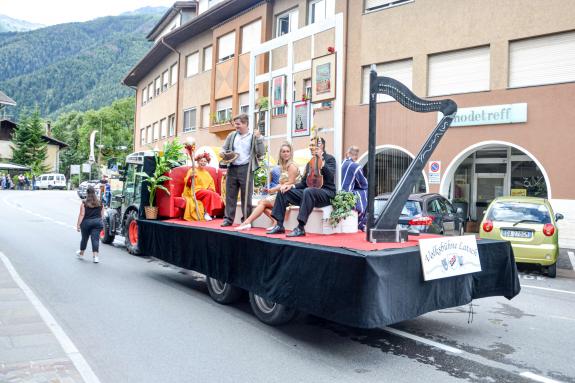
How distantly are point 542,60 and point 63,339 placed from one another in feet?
47.4

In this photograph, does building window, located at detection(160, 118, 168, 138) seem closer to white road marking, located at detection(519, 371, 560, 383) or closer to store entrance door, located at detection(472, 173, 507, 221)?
store entrance door, located at detection(472, 173, 507, 221)

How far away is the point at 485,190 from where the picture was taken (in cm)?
1945

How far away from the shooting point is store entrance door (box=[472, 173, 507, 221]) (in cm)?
1897

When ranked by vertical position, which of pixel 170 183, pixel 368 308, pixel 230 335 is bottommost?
pixel 230 335

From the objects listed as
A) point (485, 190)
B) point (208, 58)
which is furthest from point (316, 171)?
point (208, 58)

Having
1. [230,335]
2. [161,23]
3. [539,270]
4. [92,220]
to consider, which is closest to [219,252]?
[230,335]

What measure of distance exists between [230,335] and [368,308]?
184cm

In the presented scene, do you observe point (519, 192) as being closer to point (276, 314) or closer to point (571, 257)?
point (571, 257)

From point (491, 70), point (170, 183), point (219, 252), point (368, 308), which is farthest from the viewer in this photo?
point (491, 70)

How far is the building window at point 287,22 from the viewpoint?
22.6 metres

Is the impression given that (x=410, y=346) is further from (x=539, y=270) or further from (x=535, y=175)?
(x=535, y=175)

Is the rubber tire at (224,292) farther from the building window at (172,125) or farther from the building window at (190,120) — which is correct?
the building window at (172,125)

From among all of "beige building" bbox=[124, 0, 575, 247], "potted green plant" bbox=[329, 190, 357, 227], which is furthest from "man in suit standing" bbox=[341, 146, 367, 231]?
"potted green plant" bbox=[329, 190, 357, 227]

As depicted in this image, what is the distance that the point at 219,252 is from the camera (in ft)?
22.3
